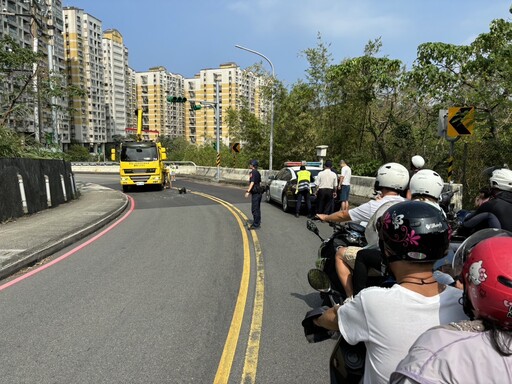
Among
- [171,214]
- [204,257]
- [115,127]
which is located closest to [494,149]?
[204,257]

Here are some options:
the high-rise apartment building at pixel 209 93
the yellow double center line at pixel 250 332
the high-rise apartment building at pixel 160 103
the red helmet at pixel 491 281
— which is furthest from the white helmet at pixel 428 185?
the high-rise apartment building at pixel 160 103

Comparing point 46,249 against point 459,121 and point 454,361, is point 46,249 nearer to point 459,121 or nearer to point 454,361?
point 454,361

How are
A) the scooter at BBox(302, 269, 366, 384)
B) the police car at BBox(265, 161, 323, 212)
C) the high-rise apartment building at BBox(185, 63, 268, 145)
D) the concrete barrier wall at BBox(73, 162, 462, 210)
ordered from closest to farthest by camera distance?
the scooter at BBox(302, 269, 366, 384), the police car at BBox(265, 161, 323, 212), the concrete barrier wall at BBox(73, 162, 462, 210), the high-rise apartment building at BBox(185, 63, 268, 145)

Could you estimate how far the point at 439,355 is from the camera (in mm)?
1281

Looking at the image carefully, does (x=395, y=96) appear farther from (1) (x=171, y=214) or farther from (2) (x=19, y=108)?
(2) (x=19, y=108)

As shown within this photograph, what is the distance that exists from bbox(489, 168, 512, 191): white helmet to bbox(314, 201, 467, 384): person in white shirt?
2679mm

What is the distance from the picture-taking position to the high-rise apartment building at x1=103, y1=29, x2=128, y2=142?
125 meters

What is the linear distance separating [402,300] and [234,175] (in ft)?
97.9

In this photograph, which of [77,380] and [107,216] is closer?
[77,380]

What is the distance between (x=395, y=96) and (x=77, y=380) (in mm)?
21750

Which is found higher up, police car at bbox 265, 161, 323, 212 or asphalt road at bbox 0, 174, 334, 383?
police car at bbox 265, 161, 323, 212

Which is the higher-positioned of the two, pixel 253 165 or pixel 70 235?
pixel 253 165

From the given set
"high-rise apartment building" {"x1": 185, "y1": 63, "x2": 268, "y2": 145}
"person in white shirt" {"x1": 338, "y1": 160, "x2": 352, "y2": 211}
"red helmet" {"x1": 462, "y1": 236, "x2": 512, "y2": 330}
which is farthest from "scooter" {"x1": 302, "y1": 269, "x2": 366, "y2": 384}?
"high-rise apartment building" {"x1": 185, "y1": 63, "x2": 268, "y2": 145}

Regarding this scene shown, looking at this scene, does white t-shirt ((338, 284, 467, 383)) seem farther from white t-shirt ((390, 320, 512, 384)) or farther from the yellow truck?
the yellow truck
